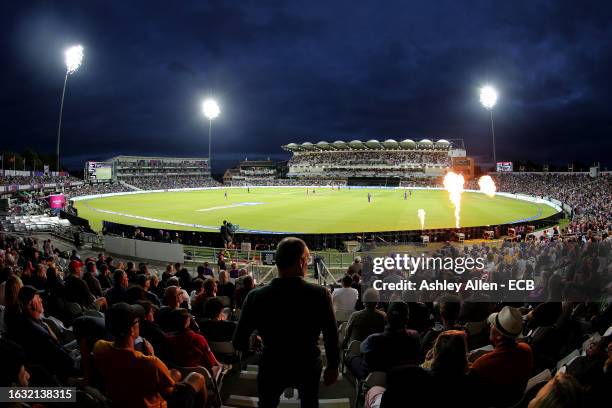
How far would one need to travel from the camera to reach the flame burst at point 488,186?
246ft

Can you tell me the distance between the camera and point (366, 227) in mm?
34031

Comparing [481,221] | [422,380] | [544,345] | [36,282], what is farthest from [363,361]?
[481,221]

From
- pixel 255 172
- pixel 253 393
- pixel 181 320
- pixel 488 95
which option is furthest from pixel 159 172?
pixel 181 320

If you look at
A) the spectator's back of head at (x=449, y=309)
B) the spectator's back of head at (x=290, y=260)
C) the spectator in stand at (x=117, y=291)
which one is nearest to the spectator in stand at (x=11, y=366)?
the spectator's back of head at (x=290, y=260)

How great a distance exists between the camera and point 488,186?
79875 millimetres

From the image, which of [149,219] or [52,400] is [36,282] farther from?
[149,219]

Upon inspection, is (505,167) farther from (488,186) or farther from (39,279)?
(39,279)

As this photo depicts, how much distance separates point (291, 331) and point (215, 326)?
261 centimetres

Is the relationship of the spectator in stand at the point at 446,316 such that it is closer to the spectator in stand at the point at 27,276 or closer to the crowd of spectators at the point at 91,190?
the spectator in stand at the point at 27,276

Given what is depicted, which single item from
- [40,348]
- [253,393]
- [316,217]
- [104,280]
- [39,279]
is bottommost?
[253,393]

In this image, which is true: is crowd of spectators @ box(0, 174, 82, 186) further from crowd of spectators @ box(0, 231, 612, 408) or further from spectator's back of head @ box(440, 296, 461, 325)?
Result: spectator's back of head @ box(440, 296, 461, 325)

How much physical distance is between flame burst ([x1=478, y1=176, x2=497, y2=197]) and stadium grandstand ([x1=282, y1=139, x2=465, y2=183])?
34670mm

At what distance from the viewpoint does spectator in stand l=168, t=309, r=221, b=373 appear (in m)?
4.29

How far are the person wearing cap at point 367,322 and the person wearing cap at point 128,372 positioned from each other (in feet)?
8.65
